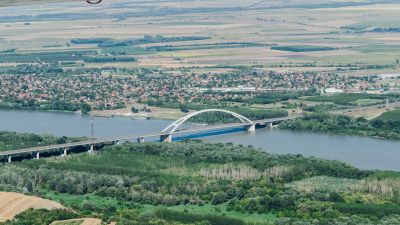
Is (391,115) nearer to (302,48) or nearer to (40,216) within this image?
(40,216)

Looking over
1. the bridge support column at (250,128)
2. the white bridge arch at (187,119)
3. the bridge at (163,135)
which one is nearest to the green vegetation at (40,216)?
the bridge at (163,135)

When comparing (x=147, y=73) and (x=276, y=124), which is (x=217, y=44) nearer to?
(x=147, y=73)

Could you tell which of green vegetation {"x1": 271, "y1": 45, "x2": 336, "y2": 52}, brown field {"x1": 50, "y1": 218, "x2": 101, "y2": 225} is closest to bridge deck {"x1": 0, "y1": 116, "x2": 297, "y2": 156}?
brown field {"x1": 50, "y1": 218, "x2": 101, "y2": 225}

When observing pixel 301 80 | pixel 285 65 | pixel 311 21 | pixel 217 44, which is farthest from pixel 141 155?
pixel 311 21

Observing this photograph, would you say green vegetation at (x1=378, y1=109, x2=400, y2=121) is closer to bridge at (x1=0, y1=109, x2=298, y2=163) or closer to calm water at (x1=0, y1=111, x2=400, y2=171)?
bridge at (x1=0, y1=109, x2=298, y2=163)

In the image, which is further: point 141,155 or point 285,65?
point 285,65
